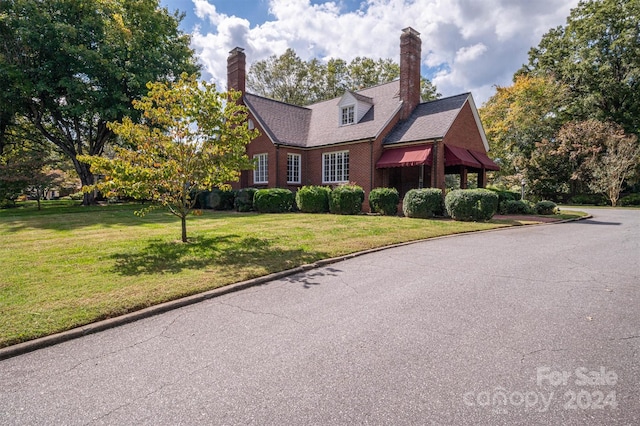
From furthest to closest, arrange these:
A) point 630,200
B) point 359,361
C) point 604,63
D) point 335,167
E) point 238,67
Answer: point 604,63 < point 630,200 < point 238,67 < point 335,167 < point 359,361

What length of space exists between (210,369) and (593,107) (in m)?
42.5

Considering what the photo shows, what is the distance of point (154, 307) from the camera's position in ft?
14.8

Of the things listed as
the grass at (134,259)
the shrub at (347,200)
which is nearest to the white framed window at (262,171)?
the shrub at (347,200)

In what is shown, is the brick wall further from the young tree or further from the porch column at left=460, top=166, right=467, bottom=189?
the young tree

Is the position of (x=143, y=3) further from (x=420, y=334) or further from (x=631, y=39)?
(x=631, y=39)

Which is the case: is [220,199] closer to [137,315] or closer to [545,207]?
[137,315]

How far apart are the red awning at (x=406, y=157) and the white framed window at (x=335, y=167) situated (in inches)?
95.3

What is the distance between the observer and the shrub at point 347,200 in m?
16.3

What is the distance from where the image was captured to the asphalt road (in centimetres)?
247

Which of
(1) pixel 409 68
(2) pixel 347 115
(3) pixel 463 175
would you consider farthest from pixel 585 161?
(2) pixel 347 115

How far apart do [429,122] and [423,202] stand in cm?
656

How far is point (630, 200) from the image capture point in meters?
26.8

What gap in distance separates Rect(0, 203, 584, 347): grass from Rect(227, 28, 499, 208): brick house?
6.98m

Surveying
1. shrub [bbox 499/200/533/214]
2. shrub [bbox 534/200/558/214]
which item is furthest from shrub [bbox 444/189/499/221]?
shrub [bbox 534/200/558/214]
